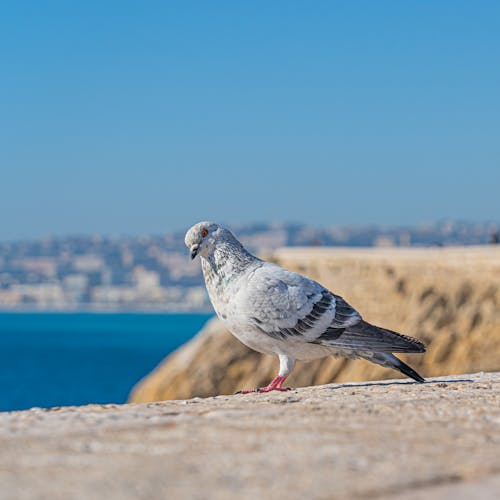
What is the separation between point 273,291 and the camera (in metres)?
7.72

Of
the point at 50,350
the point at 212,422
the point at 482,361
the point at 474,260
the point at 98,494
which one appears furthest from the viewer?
the point at 50,350

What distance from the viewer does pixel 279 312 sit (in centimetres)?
767

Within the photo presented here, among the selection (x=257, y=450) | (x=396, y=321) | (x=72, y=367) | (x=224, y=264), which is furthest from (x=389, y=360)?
(x=72, y=367)

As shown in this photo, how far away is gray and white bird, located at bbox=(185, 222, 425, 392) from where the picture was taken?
7695 mm

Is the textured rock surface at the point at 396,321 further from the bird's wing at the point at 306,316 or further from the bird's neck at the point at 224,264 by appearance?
the bird's neck at the point at 224,264

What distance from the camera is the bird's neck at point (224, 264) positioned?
794cm

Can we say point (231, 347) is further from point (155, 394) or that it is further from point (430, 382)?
point (430, 382)

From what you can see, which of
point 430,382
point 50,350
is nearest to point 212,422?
point 430,382

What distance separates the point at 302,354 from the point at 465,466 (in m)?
3.34

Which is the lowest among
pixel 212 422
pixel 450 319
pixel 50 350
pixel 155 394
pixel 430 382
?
pixel 50 350

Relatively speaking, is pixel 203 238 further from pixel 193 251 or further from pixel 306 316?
pixel 306 316

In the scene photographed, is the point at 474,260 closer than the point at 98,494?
No

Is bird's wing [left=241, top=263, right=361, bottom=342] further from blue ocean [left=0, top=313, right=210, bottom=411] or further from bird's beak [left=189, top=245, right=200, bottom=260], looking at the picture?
blue ocean [left=0, top=313, right=210, bottom=411]

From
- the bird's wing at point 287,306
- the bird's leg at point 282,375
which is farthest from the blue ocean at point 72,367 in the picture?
the bird's wing at point 287,306
